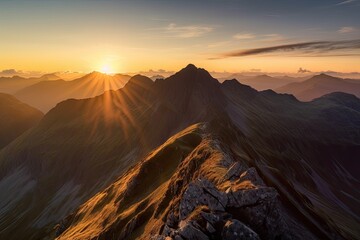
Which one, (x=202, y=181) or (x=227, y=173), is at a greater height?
(x=202, y=181)

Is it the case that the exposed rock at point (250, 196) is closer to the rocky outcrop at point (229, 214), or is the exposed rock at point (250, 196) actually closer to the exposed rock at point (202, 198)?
the rocky outcrop at point (229, 214)

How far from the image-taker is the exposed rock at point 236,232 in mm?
31672

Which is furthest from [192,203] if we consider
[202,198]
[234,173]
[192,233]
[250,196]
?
[234,173]

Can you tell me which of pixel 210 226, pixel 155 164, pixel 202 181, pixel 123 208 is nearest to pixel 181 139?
pixel 155 164

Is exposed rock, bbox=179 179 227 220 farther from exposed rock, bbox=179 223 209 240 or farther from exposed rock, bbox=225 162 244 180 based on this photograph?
exposed rock, bbox=225 162 244 180

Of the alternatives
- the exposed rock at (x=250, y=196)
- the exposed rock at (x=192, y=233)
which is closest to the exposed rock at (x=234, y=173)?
the exposed rock at (x=250, y=196)

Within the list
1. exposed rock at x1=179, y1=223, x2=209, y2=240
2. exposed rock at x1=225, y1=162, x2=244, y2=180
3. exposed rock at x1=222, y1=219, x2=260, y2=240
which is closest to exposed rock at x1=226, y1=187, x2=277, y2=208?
exposed rock at x1=222, y1=219, x2=260, y2=240

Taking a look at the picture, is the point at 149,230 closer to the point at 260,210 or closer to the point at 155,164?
the point at 260,210

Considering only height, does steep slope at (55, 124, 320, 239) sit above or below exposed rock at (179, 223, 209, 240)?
below

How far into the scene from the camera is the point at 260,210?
3703 cm

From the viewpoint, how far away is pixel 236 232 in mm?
31766

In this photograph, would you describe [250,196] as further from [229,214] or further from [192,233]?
[192,233]

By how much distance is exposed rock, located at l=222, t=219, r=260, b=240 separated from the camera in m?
31.7

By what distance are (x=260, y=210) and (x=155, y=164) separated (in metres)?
53.4
